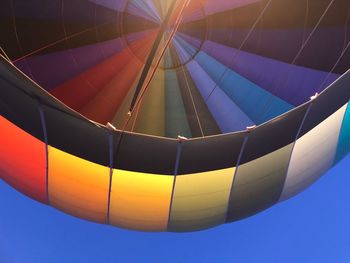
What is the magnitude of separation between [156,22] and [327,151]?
222 centimetres

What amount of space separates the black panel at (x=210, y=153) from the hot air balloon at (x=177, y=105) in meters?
0.01

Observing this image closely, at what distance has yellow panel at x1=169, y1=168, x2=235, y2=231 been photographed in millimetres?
3461

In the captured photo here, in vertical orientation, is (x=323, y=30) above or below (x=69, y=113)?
above

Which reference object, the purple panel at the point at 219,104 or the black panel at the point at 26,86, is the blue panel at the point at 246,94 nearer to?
the purple panel at the point at 219,104

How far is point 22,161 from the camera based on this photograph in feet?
11.7

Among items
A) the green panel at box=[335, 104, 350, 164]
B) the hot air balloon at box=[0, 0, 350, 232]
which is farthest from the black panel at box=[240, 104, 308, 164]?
the green panel at box=[335, 104, 350, 164]

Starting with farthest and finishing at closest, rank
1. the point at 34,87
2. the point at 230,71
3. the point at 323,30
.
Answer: the point at 230,71
the point at 323,30
the point at 34,87

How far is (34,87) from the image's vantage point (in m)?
2.61

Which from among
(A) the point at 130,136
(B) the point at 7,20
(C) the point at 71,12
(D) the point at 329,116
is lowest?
(A) the point at 130,136

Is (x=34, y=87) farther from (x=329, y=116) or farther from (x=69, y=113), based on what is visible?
(x=329, y=116)

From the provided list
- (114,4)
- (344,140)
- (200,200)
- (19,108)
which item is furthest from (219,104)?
(19,108)

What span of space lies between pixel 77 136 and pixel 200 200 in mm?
1337

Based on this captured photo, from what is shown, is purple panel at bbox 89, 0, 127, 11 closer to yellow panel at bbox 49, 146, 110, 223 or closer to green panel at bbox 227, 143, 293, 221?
yellow panel at bbox 49, 146, 110, 223

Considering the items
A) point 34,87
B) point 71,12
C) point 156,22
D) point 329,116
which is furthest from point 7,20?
point 329,116
